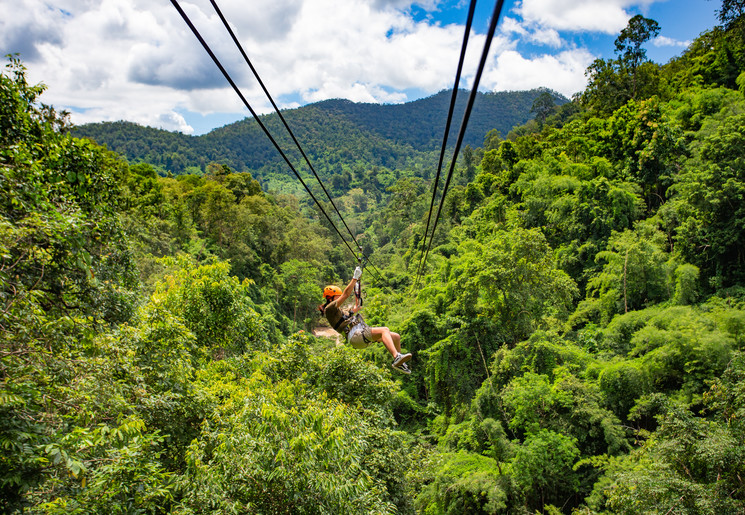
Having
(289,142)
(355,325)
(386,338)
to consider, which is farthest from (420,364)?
(289,142)

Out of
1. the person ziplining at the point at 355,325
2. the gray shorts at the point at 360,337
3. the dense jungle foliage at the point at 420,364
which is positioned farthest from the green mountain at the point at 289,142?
the gray shorts at the point at 360,337

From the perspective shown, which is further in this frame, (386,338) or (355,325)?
(355,325)

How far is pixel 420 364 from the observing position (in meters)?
16.1

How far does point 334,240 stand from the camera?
5991 centimetres

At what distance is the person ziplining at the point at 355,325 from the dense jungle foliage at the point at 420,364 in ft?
3.98

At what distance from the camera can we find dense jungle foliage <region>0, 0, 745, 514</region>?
410 centimetres

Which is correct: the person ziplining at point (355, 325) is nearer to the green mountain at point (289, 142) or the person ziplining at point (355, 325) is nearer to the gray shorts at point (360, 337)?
the gray shorts at point (360, 337)

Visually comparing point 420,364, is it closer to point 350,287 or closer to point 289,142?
point 350,287

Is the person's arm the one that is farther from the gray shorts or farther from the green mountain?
the green mountain

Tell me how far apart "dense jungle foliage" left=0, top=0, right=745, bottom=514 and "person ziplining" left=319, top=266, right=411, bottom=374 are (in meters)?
1.21

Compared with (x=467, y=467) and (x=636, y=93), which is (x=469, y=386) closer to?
(x=467, y=467)

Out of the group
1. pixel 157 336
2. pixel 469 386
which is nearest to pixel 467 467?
pixel 469 386

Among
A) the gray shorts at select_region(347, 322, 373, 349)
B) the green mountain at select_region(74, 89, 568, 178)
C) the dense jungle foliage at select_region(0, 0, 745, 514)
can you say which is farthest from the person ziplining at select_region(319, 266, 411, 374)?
the green mountain at select_region(74, 89, 568, 178)

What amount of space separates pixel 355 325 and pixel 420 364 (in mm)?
11158
